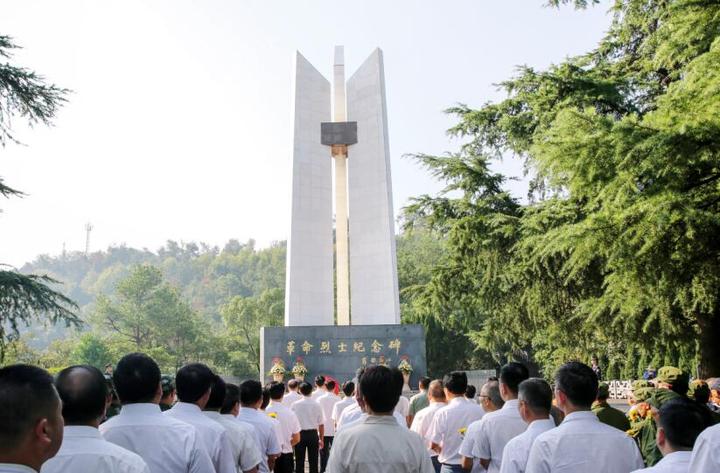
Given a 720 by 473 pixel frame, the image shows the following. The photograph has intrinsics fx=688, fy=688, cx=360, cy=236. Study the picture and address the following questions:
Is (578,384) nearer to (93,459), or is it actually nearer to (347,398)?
(93,459)

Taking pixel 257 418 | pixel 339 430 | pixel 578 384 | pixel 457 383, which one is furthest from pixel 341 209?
pixel 578 384

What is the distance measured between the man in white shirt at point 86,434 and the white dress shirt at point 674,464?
1636 mm

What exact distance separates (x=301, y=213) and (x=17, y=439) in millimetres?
17060

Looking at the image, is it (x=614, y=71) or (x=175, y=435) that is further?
(x=614, y=71)

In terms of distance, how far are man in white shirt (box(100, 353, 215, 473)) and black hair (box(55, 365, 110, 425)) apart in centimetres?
38

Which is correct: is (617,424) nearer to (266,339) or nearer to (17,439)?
(17,439)

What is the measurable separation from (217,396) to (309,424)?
4082mm

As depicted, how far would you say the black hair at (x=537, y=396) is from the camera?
3152 mm

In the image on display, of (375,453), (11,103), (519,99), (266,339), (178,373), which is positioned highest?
(519,99)

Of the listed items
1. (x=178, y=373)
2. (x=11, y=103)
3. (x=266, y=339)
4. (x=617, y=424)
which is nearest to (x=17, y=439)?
(x=178, y=373)

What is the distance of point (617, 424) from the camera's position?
175 inches

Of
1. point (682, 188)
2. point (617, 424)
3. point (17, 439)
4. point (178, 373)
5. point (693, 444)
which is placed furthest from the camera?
point (682, 188)

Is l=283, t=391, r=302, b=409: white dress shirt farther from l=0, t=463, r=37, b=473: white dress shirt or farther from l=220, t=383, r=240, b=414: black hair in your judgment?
l=0, t=463, r=37, b=473: white dress shirt

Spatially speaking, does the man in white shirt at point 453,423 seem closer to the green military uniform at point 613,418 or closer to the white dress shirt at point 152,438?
the green military uniform at point 613,418
